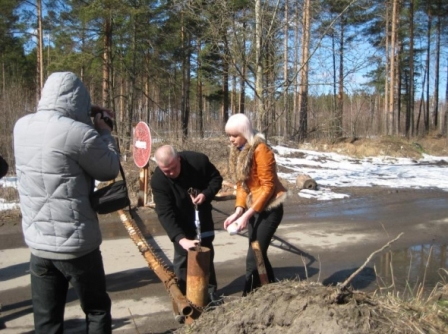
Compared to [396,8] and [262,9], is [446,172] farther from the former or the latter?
[396,8]

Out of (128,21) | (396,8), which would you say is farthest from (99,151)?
(396,8)

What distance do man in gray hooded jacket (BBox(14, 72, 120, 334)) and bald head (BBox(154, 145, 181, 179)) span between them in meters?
0.98

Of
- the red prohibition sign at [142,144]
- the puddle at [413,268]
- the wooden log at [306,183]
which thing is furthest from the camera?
the wooden log at [306,183]

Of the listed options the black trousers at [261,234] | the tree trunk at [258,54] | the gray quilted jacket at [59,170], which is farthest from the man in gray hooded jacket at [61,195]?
the tree trunk at [258,54]

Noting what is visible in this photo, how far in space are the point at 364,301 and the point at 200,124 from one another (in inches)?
1055

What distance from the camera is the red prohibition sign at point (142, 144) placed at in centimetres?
710

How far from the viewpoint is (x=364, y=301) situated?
93.0 inches

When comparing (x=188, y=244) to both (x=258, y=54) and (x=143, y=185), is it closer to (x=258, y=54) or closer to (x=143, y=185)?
(x=143, y=185)

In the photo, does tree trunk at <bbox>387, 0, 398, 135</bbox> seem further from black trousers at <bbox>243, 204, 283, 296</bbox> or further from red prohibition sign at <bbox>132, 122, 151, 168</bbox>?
black trousers at <bbox>243, 204, 283, 296</bbox>

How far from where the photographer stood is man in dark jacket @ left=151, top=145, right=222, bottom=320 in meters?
3.82

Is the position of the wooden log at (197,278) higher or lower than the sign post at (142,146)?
lower

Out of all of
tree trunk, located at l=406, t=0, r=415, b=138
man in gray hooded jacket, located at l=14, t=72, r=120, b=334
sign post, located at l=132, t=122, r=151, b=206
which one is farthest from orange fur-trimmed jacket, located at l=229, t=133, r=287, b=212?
tree trunk, located at l=406, t=0, r=415, b=138

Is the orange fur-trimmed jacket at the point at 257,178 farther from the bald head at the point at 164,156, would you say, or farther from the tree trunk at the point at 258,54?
the tree trunk at the point at 258,54

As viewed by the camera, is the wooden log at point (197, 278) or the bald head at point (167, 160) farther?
the bald head at point (167, 160)
